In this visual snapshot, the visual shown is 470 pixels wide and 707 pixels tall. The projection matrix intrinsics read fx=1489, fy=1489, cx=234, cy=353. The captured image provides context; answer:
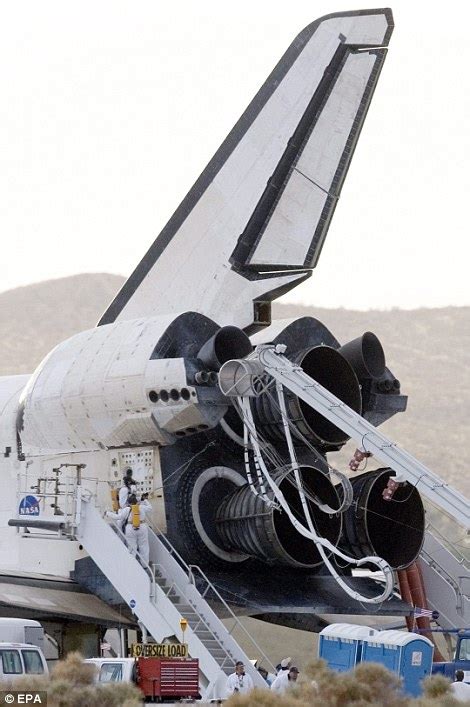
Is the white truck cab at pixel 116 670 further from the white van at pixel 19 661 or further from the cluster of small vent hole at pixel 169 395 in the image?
the cluster of small vent hole at pixel 169 395

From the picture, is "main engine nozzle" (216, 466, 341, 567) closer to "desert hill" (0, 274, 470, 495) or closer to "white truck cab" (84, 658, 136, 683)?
"white truck cab" (84, 658, 136, 683)

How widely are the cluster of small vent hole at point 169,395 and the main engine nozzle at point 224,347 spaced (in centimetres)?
61

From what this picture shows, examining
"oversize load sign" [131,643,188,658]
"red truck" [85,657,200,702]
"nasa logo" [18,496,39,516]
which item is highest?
"nasa logo" [18,496,39,516]

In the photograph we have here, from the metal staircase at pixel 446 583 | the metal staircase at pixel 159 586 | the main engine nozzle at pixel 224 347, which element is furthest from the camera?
the metal staircase at pixel 446 583

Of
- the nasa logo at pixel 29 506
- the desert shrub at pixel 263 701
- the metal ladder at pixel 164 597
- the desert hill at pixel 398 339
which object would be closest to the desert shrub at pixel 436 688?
the desert shrub at pixel 263 701

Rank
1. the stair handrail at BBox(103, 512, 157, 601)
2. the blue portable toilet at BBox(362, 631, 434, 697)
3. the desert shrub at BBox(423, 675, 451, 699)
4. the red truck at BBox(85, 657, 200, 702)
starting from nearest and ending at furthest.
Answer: the desert shrub at BBox(423, 675, 451, 699) → the red truck at BBox(85, 657, 200, 702) → the blue portable toilet at BBox(362, 631, 434, 697) → the stair handrail at BBox(103, 512, 157, 601)

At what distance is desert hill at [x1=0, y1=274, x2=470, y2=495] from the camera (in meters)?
86.4

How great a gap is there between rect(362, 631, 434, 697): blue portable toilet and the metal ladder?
182cm

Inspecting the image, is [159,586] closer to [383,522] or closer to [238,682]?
[238,682]

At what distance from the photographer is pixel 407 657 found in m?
17.6

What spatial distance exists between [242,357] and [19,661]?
624 cm

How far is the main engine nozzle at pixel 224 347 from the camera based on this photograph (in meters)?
21.1

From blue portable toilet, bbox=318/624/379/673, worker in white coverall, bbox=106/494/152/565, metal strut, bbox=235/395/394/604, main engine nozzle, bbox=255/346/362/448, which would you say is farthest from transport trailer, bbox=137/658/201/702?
main engine nozzle, bbox=255/346/362/448

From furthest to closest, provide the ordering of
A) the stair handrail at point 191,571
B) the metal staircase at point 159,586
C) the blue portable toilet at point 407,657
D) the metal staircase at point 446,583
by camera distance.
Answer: the metal staircase at point 446,583 < the stair handrail at point 191,571 < the metal staircase at point 159,586 < the blue portable toilet at point 407,657
